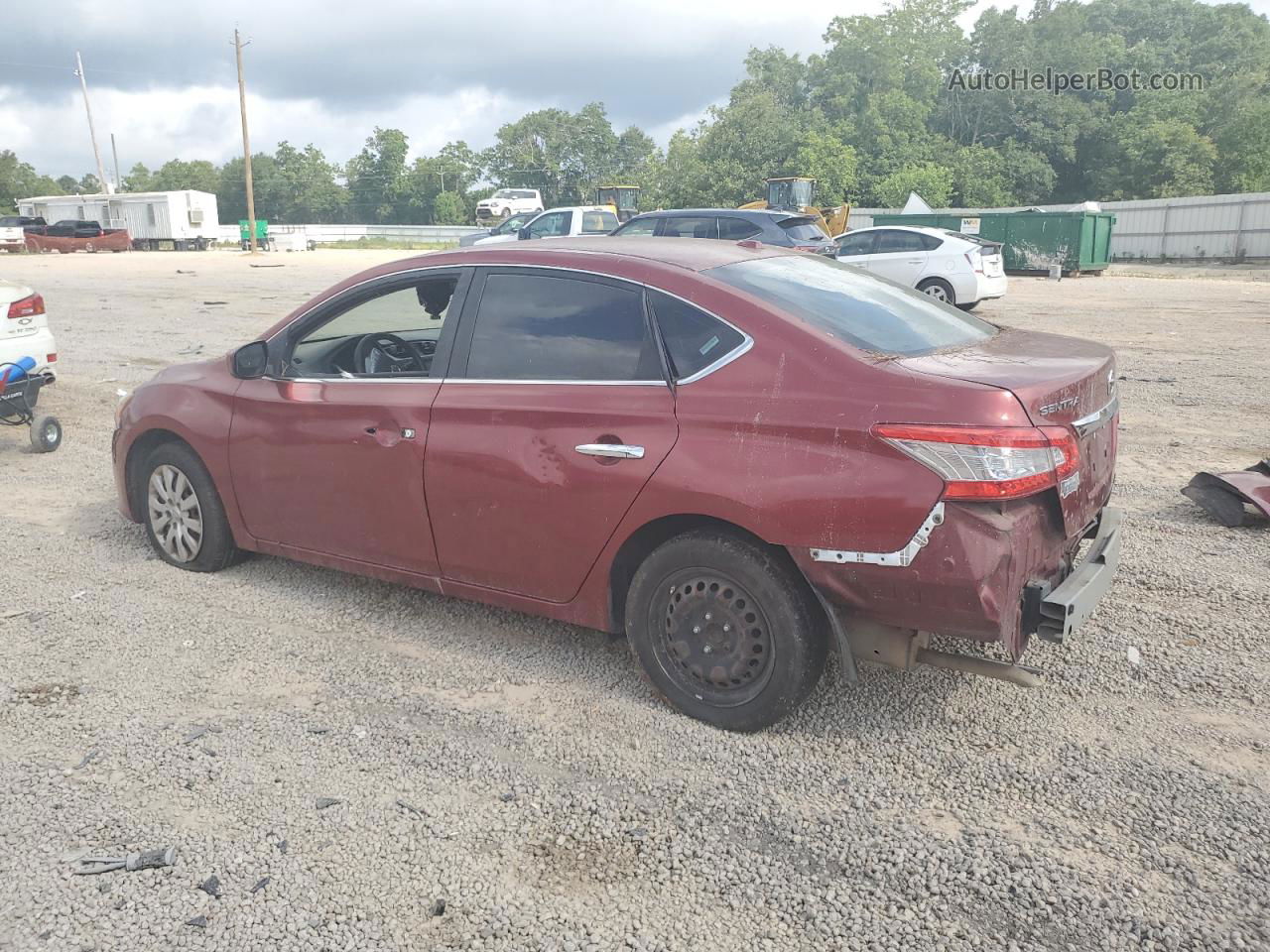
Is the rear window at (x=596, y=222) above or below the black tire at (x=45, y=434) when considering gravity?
above

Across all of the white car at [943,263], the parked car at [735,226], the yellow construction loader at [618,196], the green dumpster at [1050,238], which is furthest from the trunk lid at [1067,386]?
the yellow construction loader at [618,196]

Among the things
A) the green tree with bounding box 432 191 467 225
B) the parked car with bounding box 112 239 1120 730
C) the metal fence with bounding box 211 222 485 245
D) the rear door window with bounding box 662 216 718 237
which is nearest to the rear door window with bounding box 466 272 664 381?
the parked car with bounding box 112 239 1120 730

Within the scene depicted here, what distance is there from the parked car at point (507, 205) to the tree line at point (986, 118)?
7.84 metres

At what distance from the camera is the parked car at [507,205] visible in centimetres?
5594

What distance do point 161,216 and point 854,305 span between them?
184 ft

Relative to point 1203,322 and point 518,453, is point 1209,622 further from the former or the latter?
point 1203,322

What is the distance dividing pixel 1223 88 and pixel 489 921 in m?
67.1

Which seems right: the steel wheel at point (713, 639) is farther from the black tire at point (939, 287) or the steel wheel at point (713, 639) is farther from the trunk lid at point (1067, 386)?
the black tire at point (939, 287)

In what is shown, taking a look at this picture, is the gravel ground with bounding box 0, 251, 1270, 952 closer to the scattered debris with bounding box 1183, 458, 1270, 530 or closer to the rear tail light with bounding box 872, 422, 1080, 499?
the scattered debris with bounding box 1183, 458, 1270, 530

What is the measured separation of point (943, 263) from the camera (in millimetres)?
17500

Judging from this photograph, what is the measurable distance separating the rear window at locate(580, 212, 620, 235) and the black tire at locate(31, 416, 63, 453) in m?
15.3

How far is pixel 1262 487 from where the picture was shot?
555cm

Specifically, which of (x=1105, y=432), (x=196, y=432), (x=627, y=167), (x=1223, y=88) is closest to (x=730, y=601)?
(x=1105, y=432)

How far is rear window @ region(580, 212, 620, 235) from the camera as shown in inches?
882
